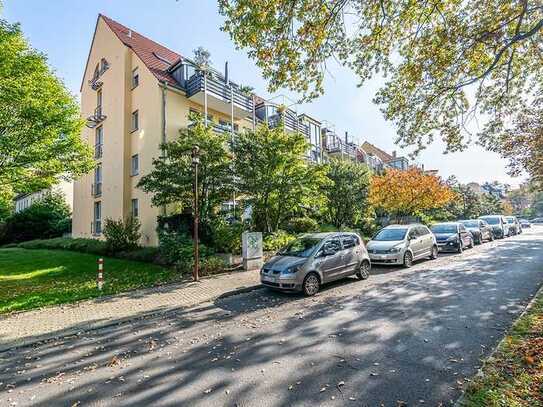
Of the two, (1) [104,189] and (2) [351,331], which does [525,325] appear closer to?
(2) [351,331]

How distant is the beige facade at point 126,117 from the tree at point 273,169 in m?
3.92

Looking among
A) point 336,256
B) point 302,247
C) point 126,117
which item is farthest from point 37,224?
point 336,256

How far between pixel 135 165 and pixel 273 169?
10.2 meters

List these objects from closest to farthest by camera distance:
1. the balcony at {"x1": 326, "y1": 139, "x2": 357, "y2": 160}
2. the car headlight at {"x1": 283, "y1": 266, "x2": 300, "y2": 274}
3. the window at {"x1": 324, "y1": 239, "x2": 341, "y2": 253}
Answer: the car headlight at {"x1": 283, "y1": 266, "x2": 300, "y2": 274} → the window at {"x1": 324, "y1": 239, "x2": 341, "y2": 253} → the balcony at {"x1": 326, "y1": 139, "x2": 357, "y2": 160}

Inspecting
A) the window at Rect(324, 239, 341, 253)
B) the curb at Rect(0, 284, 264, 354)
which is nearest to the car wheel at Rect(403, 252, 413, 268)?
the window at Rect(324, 239, 341, 253)

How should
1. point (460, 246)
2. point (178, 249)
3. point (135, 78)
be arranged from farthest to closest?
point (135, 78) < point (460, 246) < point (178, 249)

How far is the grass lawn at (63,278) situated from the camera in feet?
28.4

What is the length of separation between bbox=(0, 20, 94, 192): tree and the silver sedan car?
13.4 m

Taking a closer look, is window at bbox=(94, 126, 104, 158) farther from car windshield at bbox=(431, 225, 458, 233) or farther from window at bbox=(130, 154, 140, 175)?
car windshield at bbox=(431, 225, 458, 233)

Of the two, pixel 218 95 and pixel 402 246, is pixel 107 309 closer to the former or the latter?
pixel 402 246

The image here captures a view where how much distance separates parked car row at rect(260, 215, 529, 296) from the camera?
8.62 m

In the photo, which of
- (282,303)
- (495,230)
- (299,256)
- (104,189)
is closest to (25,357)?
(282,303)

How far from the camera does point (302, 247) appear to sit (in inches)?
377

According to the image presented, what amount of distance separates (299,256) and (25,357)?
255 inches
